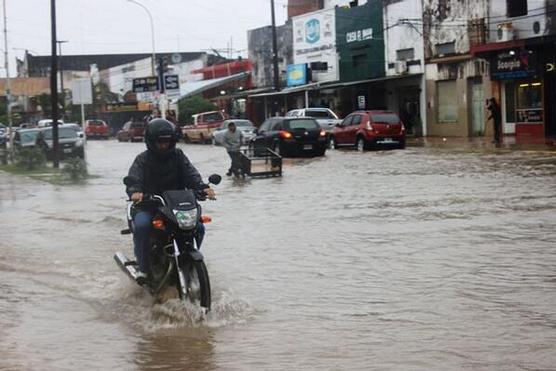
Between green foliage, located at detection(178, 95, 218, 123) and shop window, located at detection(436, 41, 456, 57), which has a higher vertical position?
shop window, located at detection(436, 41, 456, 57)

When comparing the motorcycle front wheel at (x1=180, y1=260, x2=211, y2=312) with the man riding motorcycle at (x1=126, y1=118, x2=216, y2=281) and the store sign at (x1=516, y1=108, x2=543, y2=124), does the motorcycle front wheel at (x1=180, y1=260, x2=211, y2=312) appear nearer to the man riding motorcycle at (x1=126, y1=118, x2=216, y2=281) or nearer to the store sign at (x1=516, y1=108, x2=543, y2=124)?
the man riding motorcycle at (x1=126, y1=118, x2=216, y2=281)

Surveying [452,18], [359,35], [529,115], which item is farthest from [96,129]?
[529,115]

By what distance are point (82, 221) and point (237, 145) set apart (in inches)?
378

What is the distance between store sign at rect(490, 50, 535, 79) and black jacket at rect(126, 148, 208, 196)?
30773 millimetres

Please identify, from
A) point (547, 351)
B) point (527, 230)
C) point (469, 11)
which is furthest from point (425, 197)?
point (469, 11)

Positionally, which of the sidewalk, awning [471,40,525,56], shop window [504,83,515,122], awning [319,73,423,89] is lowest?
the sidewalk

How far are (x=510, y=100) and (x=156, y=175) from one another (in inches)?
1308

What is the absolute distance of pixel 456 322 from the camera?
7.34 m

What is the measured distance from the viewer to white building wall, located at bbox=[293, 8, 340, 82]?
178 ft

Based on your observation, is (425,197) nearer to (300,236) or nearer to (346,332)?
(300,236)

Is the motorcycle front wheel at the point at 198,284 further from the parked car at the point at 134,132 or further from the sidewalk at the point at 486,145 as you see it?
the parked car at the point at 134,132

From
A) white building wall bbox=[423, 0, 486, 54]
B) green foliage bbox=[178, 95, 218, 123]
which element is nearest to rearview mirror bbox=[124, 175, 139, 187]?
white building wall bbox=[423, 0, 486, 54]

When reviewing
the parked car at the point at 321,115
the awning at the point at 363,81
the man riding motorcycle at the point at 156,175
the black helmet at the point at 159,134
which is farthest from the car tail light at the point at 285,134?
the black helmet at the point at 159,134

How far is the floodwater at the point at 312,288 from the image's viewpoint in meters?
6.63
